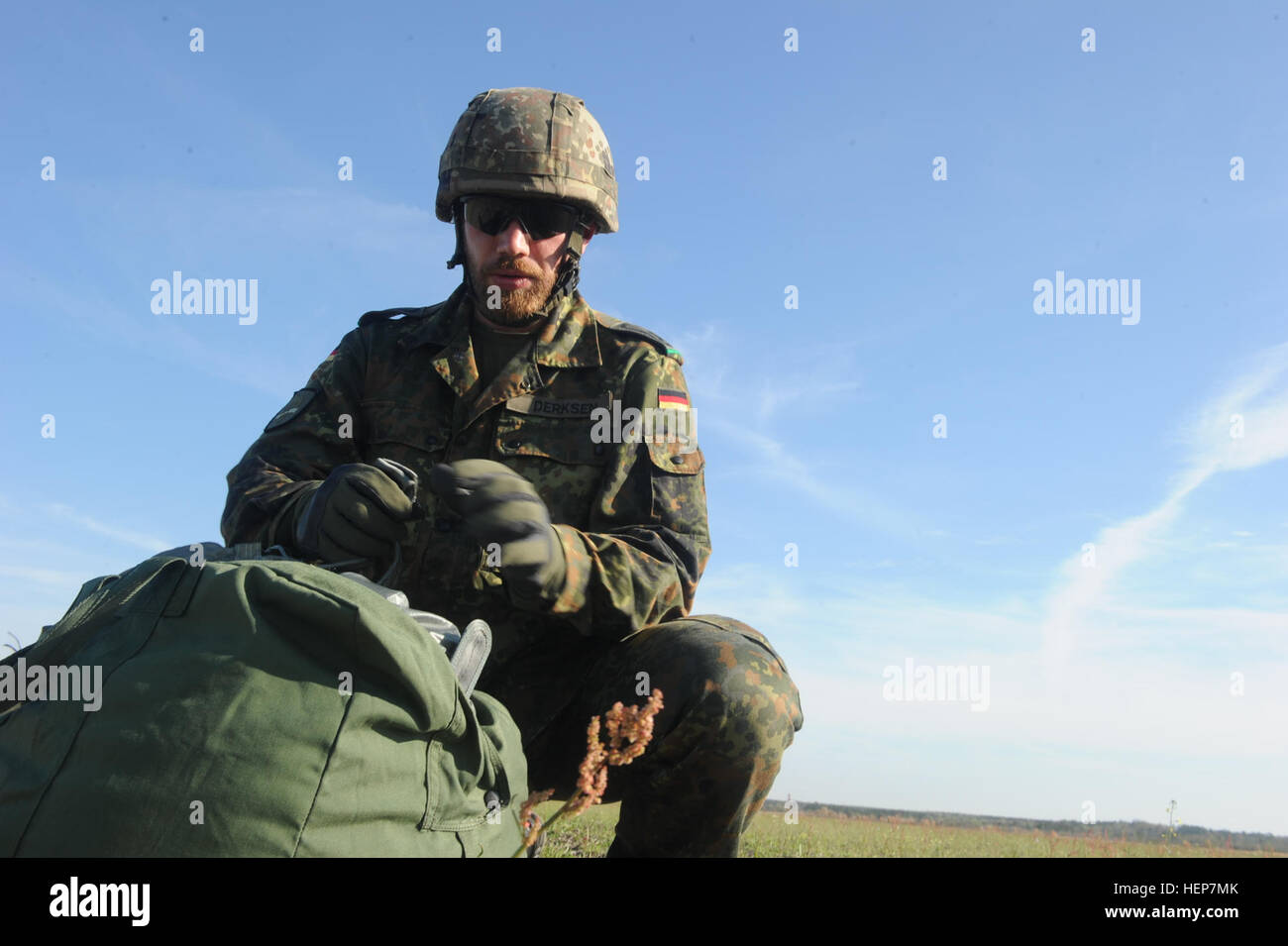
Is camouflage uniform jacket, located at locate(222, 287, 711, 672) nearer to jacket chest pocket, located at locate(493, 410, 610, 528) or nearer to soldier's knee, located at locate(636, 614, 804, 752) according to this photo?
jacket chest pocket, located at locate(493, 410, 610, 528)

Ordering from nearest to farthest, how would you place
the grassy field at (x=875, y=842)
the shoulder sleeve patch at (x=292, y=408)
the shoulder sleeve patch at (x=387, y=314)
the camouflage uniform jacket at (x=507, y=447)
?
1. the camouflage uniform jacket at (x=507, y=447)
2. the shoulder sleeve patch at (x=292, y=408)
3. the shoulder sleeve patch at (x=387, y=314)
4. the grassy field at (x=875, y=842)

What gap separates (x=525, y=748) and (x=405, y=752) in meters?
1.91

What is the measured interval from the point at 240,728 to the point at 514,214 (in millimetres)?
2879

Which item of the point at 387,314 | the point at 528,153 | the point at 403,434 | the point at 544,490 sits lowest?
the point at 544,490

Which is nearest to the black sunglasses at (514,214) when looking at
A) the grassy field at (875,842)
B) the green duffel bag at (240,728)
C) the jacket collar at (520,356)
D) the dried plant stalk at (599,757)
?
the jacket collar at (520,356)

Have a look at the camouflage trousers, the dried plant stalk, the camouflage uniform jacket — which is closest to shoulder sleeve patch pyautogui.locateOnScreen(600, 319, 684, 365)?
the camouflage uniform jacket

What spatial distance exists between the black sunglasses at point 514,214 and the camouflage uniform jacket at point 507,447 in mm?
334

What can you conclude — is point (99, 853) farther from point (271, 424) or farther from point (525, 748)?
point (271, 424)

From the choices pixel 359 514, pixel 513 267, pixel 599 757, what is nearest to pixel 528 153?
pixel 513 267

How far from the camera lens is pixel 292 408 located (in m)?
4.56

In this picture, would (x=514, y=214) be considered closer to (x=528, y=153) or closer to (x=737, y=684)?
(x=528, y=153)

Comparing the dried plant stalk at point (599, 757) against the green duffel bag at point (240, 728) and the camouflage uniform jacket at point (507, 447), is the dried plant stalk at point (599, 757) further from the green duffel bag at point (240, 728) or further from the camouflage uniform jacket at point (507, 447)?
the camouflage uniform jacket at point (507, 447)

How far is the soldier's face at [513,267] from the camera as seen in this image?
461 centimetres
